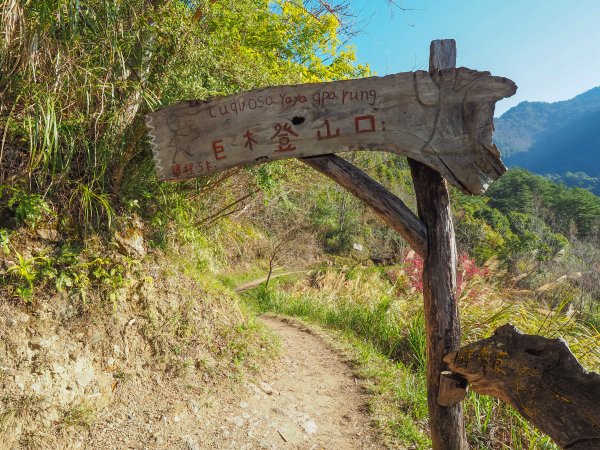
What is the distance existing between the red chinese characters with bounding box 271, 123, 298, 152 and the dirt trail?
2.26 metres

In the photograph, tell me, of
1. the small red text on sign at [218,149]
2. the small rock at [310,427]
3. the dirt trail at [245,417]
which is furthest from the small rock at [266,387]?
the small red text on sign at [218,149]

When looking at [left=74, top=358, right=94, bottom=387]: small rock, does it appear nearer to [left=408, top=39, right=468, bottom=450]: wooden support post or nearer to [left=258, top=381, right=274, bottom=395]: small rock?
[left=258, top=381, right=274, bottom=395]: small rock

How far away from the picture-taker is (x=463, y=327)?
4.33 metres

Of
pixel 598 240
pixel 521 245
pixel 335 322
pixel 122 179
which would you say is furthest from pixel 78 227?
pixel 598 240

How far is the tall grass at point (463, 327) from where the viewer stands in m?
3.00

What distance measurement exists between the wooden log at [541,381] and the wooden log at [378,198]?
639 millimetres

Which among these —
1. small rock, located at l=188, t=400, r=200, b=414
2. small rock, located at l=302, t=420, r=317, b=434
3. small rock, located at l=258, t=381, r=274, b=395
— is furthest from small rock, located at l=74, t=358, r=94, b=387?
small rock, located at l=302, t=420, r=317, b=434

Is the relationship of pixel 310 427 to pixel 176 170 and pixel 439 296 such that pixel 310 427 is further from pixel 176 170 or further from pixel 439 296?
pixel 176 170

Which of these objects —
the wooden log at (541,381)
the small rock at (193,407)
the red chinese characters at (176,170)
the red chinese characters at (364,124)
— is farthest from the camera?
the small rock at (193,407)

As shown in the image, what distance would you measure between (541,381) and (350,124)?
63.0 inches

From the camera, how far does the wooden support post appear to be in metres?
2.05

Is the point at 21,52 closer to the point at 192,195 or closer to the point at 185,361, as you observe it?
the point at 192,195

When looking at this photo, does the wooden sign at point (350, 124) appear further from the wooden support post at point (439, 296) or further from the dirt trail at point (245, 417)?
the dirt trail at point (245, 417)

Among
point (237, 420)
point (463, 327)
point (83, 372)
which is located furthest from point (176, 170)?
point (463, 327)
